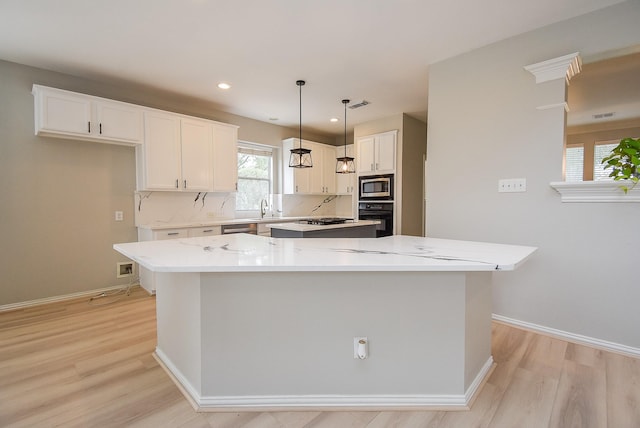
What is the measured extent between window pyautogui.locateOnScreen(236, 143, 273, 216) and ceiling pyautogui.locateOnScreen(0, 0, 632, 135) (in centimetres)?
145

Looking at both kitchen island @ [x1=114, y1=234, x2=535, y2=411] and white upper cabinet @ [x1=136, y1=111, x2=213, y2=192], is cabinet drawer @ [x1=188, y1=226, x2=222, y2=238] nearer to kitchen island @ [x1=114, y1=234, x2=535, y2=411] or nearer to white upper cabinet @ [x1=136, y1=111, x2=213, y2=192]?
white upper cabinet @ [x1=136, y1=111, x2=213, y2=192]

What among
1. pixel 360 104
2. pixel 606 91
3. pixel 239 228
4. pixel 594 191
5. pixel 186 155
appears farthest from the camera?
pixel 360 104

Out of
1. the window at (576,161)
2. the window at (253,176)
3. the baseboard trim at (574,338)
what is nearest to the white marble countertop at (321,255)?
the baseboard trim at (574,338)

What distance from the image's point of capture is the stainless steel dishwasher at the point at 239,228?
13.5ft

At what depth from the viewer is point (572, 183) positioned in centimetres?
221

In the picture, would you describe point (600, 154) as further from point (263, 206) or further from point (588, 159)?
point (263, 206)

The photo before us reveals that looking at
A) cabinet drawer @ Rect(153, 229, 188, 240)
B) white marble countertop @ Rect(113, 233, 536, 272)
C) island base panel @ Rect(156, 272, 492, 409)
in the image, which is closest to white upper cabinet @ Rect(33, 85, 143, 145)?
cabinet drawer @ Rect(153, 229, 188, 240)

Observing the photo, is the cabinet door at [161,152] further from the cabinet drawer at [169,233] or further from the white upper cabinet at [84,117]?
the cabinet drawer at [169,233]

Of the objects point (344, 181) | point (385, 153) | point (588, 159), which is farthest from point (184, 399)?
point (588, 159)

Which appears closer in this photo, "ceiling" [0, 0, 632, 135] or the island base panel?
the island base panel

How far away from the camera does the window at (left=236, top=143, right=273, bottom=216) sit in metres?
5.07

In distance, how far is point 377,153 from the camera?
504cm

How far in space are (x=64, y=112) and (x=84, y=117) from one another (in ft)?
0.53

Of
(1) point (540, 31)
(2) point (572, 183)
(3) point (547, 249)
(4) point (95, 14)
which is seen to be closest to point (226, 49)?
(4) point (95, 14)
